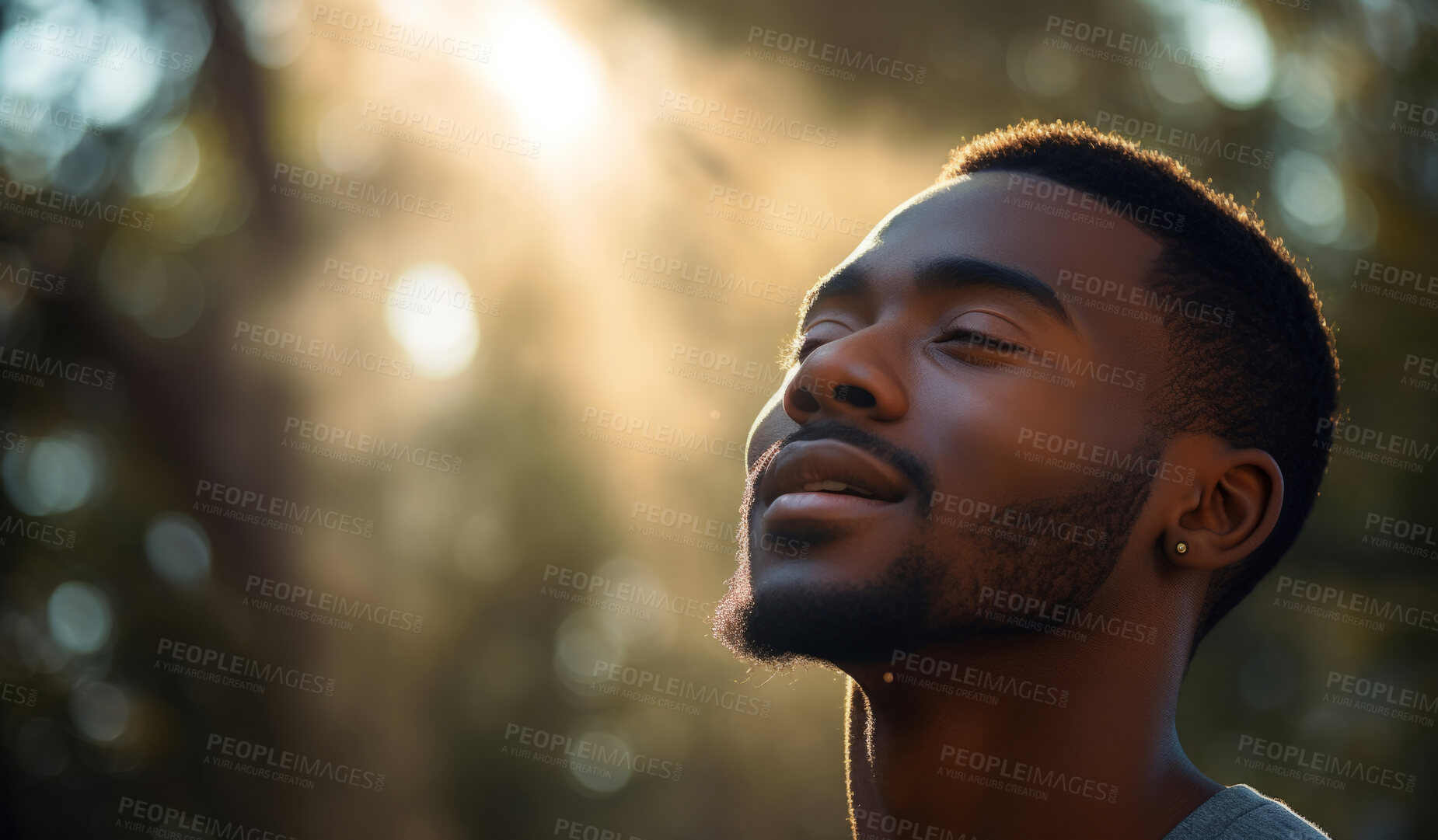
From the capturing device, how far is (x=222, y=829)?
9797 millimetres

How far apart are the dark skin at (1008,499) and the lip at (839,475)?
0.02 metres

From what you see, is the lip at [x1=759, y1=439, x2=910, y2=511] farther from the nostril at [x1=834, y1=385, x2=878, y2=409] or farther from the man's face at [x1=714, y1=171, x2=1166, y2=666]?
the nostril at [x1=834, y1=385, x2=878, y2=409]

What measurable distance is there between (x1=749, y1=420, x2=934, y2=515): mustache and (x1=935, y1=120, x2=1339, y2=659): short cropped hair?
73 cm

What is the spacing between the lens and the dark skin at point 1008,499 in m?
2.79

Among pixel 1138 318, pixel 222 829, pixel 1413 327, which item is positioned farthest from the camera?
pixel 1413 327

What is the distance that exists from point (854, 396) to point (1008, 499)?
0.50 metres

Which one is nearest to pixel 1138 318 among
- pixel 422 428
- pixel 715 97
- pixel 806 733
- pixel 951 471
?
pixel 951 471

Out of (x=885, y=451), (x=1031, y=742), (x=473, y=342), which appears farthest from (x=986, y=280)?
(x=473, y=342)

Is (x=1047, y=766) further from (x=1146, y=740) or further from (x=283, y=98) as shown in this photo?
(x=283, y=98)

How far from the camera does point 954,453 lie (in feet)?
9.15

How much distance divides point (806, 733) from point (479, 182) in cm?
1024

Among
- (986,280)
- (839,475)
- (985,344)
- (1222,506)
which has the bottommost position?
(839,475)

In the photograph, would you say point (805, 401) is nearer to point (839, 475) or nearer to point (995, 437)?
point (839, 475)

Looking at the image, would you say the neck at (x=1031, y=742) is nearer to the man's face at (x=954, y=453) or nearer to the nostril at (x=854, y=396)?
the man's face at (x=954, y=453)
